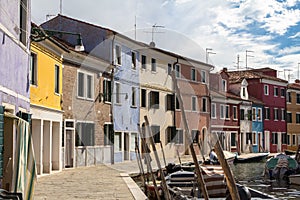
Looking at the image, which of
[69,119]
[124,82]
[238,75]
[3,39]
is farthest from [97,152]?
[238,75]

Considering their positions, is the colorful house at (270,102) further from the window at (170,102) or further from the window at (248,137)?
the window at (170,102)

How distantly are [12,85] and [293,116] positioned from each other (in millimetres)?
45568

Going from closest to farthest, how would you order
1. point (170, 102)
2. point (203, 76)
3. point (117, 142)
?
point (117, 142)
point (170, 102)
point (203, 76)

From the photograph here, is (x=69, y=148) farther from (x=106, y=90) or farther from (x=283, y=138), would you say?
(x=283, y=138)

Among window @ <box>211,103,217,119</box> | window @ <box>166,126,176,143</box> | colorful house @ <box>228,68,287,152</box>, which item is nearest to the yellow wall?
window @ <box>166,126,176,143</box>

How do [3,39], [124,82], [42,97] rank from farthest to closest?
[124,82], [42,97], [3,39]

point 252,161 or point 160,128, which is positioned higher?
point 160,128

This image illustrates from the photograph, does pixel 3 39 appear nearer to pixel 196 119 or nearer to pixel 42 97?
pixel 42 97

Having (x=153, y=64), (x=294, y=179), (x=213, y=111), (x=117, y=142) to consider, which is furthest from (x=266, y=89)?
(x=294, y=179)

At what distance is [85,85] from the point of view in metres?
24.8

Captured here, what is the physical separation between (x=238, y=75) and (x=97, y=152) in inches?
1094

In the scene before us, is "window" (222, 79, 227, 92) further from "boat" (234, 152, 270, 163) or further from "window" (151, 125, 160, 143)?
"window" (151, 125, 160, 143)

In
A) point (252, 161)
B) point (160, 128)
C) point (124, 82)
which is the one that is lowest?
point (252, 161)

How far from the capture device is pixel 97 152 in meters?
25.8
